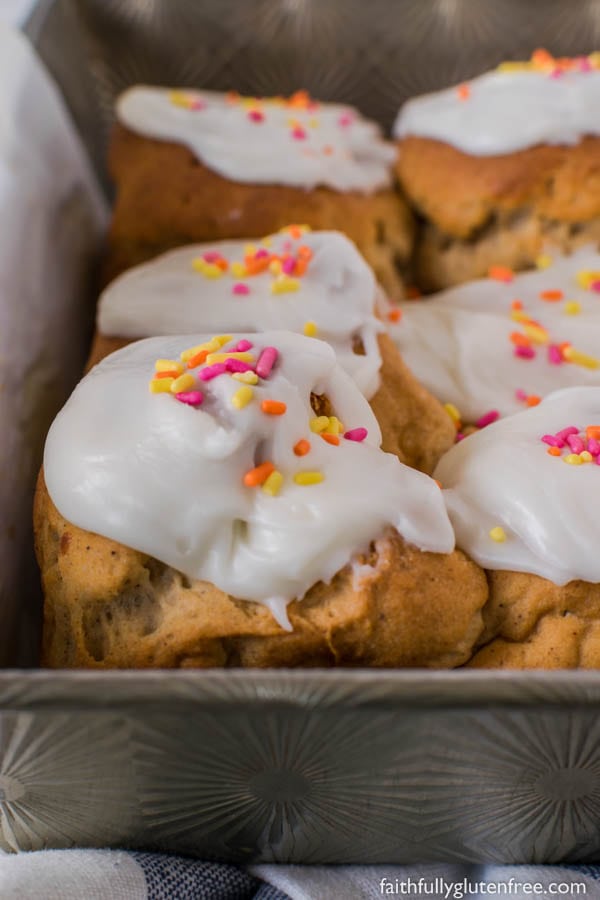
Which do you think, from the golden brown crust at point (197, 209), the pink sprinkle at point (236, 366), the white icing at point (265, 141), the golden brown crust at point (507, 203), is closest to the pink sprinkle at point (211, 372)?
the pink sprinkle at point (236, 366)

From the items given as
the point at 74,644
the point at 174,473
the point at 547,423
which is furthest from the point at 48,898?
the point at 547,423

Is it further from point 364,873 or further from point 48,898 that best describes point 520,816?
point 48,898

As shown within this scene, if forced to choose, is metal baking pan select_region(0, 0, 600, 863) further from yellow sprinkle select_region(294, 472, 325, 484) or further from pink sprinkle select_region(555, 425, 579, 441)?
pink sprinkle select_region(555, 425, 579, 441)

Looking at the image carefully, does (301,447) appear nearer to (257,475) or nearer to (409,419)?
(257,475)

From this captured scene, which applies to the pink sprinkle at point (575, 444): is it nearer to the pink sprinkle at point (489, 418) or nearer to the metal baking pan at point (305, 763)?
the pink sprinkle at point (489, 418)

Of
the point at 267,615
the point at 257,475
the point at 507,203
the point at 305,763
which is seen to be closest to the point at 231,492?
the point at 257,475

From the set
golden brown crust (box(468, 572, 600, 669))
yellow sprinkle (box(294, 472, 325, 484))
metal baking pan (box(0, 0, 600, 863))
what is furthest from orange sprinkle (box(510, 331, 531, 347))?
metal baking pan (box(0, 0, 600, 863))
